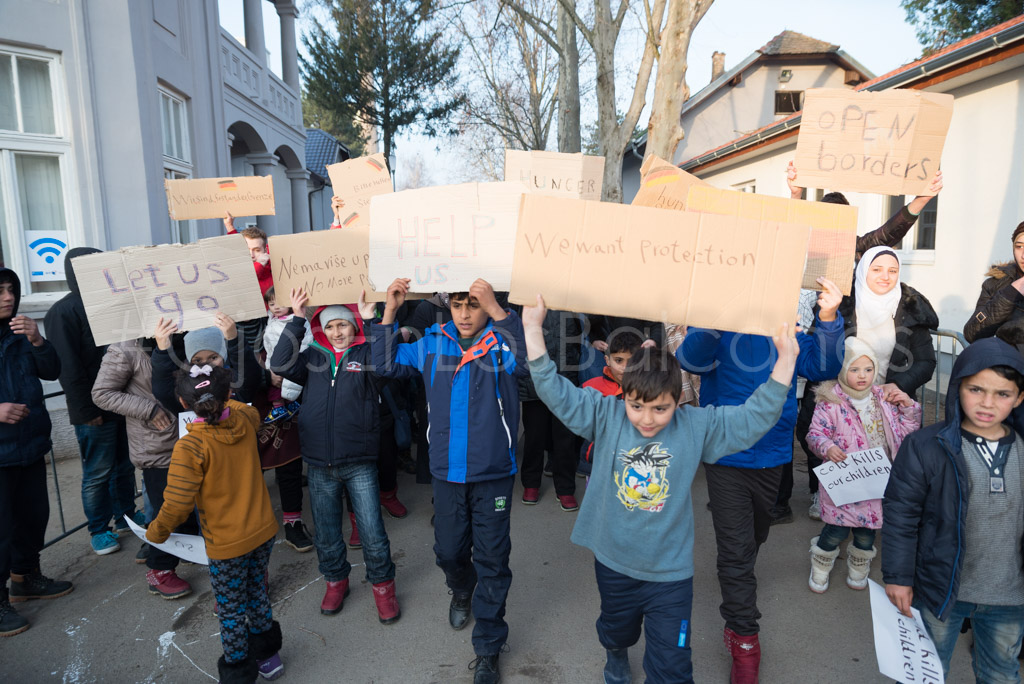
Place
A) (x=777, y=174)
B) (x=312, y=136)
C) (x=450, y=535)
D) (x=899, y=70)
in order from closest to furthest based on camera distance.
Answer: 1. (x=450, y=535)
2. (x=899, y=70)
3. (x=777, y=174)
4. (x=312, y=136)

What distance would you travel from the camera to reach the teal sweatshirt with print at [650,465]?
7.86ft

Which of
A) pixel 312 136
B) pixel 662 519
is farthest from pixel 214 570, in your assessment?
pixel 312 136

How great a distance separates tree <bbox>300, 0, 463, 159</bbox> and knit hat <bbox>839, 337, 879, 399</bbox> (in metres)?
20.2

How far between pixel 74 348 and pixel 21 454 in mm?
784

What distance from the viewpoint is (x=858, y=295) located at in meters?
3.65

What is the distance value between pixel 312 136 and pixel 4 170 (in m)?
21.2

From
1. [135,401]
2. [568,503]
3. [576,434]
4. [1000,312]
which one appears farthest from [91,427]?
[1000,312]

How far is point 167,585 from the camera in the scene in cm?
366

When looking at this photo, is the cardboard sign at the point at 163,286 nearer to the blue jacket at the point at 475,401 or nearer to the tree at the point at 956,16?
the blue jacket at the point at 475,401

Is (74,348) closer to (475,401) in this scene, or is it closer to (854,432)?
(475,401)

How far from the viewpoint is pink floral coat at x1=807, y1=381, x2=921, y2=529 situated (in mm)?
3436

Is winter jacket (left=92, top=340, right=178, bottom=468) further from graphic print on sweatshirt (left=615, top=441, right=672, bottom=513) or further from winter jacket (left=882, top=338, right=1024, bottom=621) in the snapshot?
winter jacket (left=882, top=338, right=1024, bottom=621)

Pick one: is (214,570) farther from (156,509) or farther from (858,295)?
(858,295)

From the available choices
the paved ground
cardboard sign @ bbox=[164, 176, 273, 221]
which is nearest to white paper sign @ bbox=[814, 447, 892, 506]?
the paved ground
